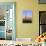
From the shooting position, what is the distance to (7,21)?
4.46 m

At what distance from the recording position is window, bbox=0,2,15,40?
14.5 ft

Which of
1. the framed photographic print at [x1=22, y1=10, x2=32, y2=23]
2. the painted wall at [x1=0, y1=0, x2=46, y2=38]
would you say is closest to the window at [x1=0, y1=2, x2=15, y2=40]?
the painted wall at [x1=0, y1=0, x2=46, y2=38]

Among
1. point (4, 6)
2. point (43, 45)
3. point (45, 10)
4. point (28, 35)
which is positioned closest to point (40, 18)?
point (45, 10)

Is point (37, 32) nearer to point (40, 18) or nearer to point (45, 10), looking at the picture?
point (40, 18)

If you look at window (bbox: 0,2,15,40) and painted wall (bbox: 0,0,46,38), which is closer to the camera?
painted wall (bbox: 0,0,46,38)

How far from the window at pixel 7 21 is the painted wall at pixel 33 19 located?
0.55 ft

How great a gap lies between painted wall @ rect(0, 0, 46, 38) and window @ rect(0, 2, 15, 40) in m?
0.17

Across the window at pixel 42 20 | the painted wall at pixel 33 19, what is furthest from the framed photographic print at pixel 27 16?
the window at pixel 42 20

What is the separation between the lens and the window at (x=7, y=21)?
4406 mm

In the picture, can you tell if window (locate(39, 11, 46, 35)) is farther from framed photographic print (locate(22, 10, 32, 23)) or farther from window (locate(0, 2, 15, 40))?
window (locate(0, 2, 15, 40))

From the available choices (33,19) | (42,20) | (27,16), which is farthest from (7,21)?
(42,20)

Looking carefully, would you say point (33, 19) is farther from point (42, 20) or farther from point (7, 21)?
point (7, 21)

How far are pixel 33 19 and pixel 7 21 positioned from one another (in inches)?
32.8

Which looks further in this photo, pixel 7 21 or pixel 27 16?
pixel 7 21
